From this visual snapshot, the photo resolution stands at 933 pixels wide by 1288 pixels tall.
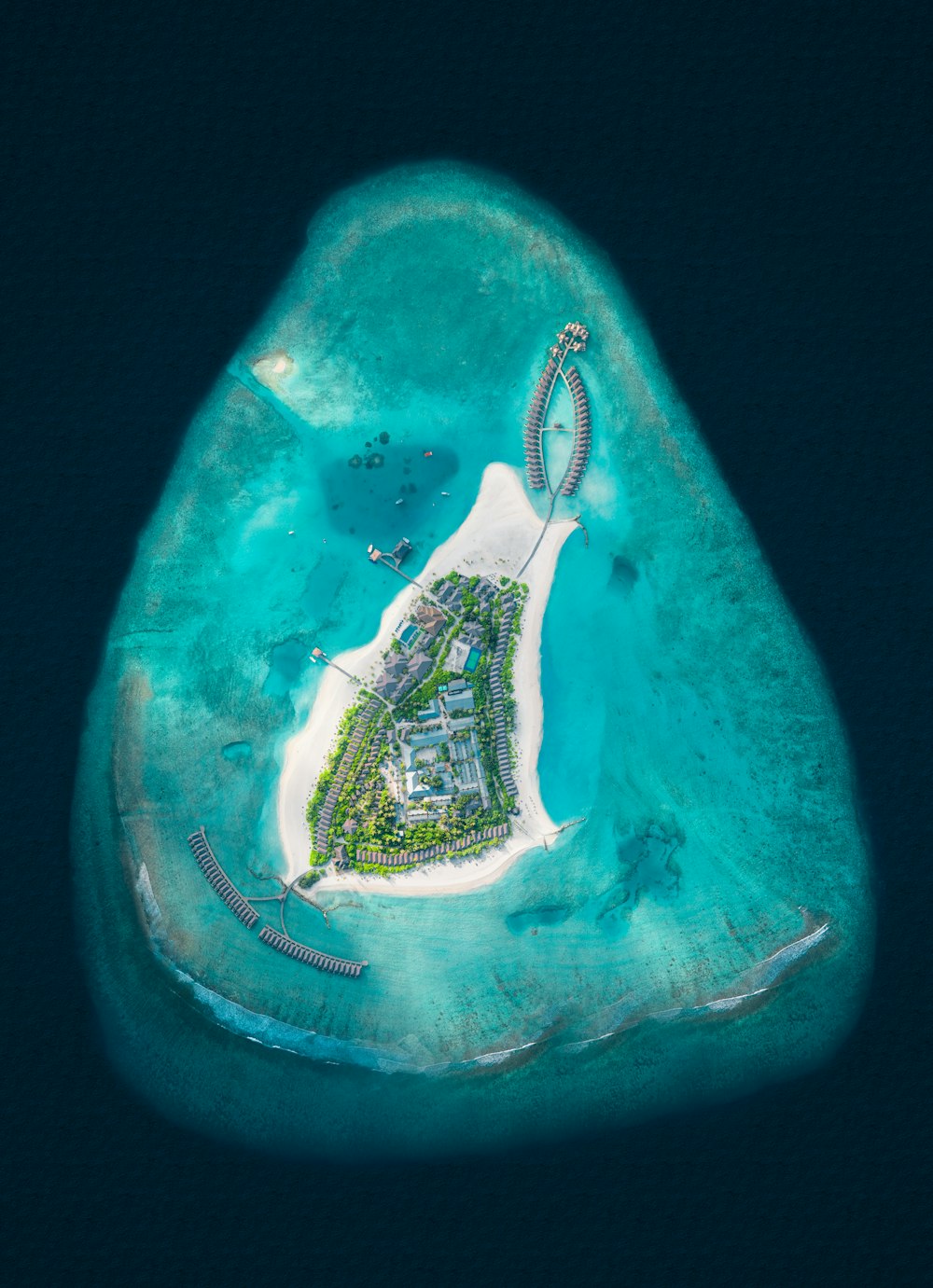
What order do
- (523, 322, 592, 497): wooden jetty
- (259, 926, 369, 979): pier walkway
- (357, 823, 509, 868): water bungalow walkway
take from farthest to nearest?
(357, 823, 509, 868): water bungalow walkway → (523, 322, 592, 497): wooden jetty → (259, 926, 369, 979): pier walkway

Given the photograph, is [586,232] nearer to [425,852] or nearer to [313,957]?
[425,852]

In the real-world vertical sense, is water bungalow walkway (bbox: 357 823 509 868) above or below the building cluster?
below

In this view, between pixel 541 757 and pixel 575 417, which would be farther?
pixel 541 757

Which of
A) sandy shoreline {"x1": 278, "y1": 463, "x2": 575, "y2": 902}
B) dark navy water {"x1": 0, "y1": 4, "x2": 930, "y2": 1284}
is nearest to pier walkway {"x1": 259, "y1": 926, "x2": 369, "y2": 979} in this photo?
sandy shoreline {"x1": 278, "y1": 463, "x2": 575, "y2": 902}

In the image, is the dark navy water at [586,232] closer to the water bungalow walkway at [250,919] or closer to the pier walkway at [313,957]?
the water bungalow walkway at [250,919]

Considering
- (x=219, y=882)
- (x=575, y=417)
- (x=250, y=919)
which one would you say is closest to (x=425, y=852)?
(x=250, y=919)

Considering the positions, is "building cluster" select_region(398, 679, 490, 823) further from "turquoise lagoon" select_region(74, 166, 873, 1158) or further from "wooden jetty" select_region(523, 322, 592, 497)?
"wooden jetty" select_region(523, 322, 592, 497)

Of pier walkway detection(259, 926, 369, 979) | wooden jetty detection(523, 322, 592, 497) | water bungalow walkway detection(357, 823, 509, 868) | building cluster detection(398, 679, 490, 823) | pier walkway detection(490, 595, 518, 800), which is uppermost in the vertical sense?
wooden jetty detection(523, 322, 592, 497)
